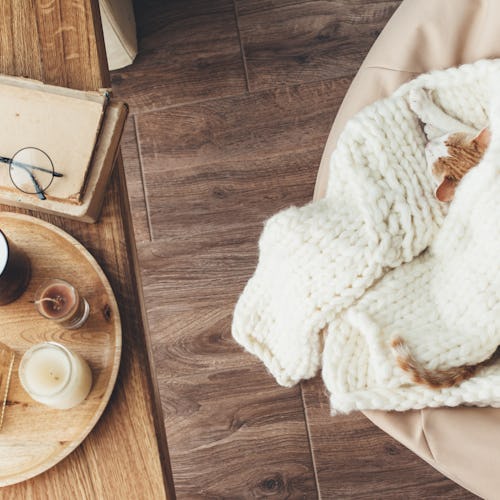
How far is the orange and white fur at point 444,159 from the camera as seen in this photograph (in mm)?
701

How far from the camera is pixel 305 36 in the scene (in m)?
1.33

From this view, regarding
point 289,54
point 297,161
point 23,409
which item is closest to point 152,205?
point 297,161

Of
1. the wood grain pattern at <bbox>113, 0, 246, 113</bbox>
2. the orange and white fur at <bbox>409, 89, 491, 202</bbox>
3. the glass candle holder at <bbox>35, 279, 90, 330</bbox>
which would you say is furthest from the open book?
the wood grain pattern at <bbox>113, 0, 246, 113</bbox>

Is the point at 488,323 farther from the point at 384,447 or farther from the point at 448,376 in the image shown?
the point at 384,447

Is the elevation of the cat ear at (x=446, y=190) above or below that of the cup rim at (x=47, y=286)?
above

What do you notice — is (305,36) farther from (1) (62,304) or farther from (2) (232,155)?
(1) (62,304)

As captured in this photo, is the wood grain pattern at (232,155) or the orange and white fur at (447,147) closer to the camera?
the orange and white fur at (447,147)

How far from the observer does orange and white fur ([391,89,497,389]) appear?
70 centimetres

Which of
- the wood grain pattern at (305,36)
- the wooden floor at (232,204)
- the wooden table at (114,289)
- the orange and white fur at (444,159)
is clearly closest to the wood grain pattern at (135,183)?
the wooden floor at (232,204)

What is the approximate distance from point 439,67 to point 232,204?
57 centimetres

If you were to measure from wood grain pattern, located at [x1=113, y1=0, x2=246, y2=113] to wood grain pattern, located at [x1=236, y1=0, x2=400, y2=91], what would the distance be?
1.6 inches

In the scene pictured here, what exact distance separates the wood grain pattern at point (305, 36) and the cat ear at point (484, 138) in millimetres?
624

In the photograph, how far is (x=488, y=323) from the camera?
27.8 inches

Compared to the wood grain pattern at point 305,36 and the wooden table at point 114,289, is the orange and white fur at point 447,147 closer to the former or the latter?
the wooden table at point 114,289
